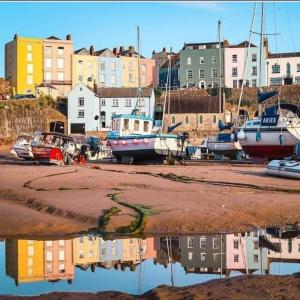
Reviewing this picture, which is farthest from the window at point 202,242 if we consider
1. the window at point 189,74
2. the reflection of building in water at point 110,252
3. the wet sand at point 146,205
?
the window at point 189,74

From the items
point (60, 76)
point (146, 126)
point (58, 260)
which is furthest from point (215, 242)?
point (60, 76)

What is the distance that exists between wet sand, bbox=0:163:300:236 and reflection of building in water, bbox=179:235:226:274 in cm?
63

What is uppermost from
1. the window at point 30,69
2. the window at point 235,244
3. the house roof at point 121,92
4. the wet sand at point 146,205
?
the window at point 30,69

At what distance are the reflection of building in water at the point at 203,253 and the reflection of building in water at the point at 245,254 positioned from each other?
0.39ft

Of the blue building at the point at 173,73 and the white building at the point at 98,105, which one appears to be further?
the blue building at the point at 173,73

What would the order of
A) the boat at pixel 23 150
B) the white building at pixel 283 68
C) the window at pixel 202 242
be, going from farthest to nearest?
the white building at pixel 283 68
the boat at pixel 23 150
the window at pixel 202 242

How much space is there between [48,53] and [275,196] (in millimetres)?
87608

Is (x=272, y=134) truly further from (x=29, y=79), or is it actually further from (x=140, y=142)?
(x=29, y=79)

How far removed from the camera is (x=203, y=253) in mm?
10344

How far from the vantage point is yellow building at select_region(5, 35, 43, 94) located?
98.6 m

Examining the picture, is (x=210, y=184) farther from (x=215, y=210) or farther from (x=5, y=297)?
(x=5, y=297)

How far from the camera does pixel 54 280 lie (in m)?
8.61

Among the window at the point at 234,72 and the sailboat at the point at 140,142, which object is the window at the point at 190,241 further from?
the window at the point at 234,72

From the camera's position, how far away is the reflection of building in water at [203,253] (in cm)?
934
